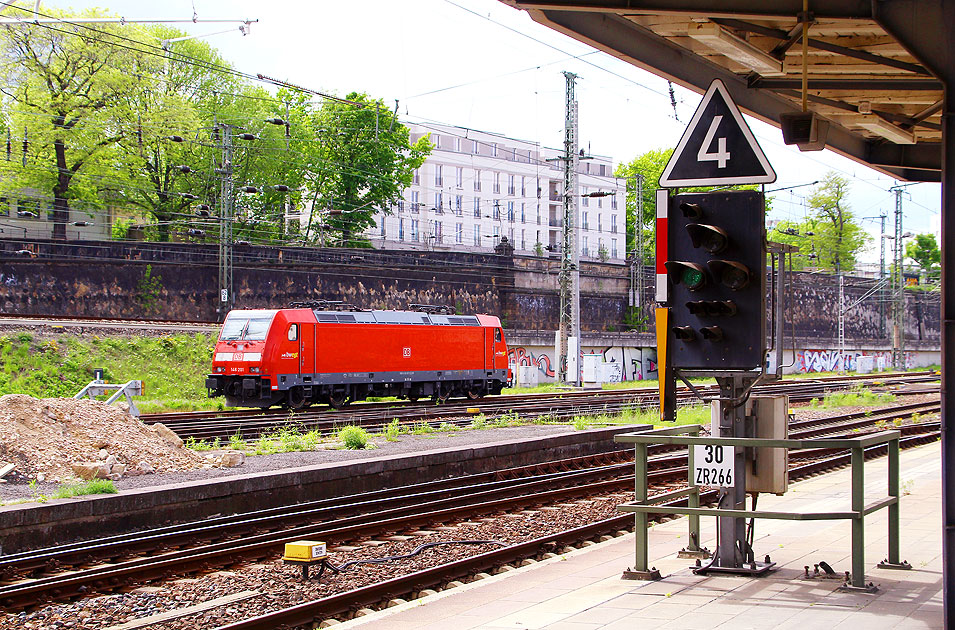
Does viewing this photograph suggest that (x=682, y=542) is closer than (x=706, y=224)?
No

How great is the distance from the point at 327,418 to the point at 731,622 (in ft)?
65.6

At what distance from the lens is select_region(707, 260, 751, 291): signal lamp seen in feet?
21.7

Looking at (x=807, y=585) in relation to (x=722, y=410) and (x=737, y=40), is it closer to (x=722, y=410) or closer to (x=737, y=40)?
(x=722, y=410)

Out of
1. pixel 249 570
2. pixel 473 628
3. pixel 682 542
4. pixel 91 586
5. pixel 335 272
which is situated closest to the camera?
pixel 473 628

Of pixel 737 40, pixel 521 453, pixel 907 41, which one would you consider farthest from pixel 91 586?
pixel 521 453

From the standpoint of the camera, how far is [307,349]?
28.7 meters

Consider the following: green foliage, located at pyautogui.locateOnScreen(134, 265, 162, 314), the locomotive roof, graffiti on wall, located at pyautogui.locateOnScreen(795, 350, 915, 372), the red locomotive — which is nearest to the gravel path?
the red locomotive

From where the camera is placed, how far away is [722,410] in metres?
7.34

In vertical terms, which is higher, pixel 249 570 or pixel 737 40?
pixel 737 40

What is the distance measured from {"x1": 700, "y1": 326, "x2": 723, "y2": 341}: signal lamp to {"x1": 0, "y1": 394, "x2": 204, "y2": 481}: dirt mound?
33.1 feet

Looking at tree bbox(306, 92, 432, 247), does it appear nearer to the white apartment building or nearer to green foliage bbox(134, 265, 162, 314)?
green foliage bbox(134, 265, 162, 314)

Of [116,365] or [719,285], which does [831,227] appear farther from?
[719,285]

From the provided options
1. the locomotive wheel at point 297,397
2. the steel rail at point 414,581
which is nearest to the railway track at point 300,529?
the steel rail at point 414,581

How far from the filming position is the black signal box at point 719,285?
6645mm
